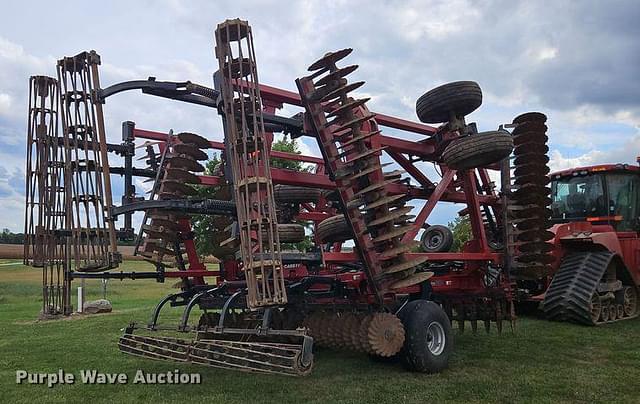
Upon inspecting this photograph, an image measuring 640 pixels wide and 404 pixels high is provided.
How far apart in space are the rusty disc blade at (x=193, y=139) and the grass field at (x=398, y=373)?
279 cm

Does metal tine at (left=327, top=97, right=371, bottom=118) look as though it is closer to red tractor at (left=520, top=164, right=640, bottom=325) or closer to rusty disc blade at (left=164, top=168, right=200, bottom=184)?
rusty disc blade at (left=164, top=168, right=200, bottom=184)

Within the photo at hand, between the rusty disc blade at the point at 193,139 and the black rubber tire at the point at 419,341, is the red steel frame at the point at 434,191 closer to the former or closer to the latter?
the rusty disc blade at the point at 193,139

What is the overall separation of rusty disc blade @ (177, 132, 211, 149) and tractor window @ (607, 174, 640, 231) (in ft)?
24.3

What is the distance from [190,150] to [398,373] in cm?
382

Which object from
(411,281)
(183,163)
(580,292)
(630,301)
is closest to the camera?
(411,281)

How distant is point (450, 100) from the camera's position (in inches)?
269

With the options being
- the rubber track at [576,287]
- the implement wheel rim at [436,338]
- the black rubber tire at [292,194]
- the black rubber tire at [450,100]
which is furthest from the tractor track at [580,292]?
the black rubber tire at [292,194]

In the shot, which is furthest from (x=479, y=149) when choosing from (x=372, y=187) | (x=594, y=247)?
(x=594, y=247)

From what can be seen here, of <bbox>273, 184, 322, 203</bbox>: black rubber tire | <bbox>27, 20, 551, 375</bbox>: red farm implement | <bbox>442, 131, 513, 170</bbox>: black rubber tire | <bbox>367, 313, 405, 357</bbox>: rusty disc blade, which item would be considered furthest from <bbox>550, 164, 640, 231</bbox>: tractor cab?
<bbox>367, 313, 405, 357</bbox>: rusty disc blade

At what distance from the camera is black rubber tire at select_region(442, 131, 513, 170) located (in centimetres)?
A: 634

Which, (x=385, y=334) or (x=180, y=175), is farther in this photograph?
(x=180, y=175)

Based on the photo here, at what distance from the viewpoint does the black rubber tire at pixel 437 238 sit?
28.3 ft

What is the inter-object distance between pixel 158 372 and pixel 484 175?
5.08m

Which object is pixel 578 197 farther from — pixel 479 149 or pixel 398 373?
pixel 398 373
